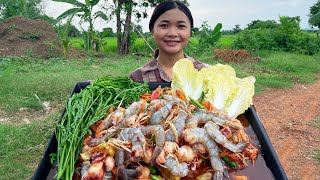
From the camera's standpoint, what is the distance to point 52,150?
188 centimetres

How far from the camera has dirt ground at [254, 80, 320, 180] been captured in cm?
573

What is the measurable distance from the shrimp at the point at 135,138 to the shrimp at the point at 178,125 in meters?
0.13

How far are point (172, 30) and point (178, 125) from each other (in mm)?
1379

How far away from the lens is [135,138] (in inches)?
64.7

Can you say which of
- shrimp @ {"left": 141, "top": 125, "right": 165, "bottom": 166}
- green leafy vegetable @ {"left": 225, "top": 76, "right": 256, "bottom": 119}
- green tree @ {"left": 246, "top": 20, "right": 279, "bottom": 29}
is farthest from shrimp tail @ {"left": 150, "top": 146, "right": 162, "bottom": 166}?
green tree @ {"left": 246, "top": 20, "right": 279, "bottom": 29}

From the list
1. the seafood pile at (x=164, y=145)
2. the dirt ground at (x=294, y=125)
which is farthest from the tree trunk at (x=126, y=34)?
the seafood pile at (x=164, y=145)

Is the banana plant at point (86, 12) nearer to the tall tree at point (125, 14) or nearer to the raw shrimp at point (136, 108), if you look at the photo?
the tall tree at point (125, 14)

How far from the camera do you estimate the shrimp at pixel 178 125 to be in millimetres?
1713

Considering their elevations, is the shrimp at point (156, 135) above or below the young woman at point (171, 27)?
below

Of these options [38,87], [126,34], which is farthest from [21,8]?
[38,87]

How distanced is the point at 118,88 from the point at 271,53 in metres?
16.4

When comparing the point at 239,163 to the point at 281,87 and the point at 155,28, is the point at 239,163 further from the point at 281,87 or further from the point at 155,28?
the point at 281,87

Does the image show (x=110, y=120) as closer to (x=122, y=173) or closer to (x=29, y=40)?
(x=122, y=173)

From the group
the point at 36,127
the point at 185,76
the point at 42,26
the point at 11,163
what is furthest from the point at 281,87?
the point at 42,26
